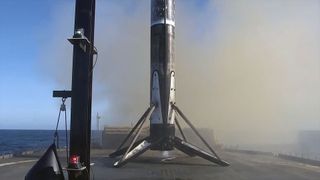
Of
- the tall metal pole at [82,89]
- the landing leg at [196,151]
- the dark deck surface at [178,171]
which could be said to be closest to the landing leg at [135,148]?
the dark deck surface at [178,171]

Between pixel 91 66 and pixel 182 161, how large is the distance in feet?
64.9

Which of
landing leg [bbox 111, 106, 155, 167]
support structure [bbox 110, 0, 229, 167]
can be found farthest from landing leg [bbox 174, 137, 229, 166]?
landing leg [bbox 111, 106, 155, 167]

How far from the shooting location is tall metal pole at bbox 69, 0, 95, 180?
12727mm

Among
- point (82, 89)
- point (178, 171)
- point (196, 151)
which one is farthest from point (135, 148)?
point (82, 89)

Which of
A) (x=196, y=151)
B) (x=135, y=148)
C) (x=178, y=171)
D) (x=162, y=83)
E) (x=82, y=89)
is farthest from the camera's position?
(x=162, y=83)

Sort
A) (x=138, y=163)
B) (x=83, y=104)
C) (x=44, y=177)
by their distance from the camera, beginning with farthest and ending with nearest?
(x=138, y=163), (x=83, y=104), (x=44, y=177)

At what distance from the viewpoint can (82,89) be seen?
12.9 m

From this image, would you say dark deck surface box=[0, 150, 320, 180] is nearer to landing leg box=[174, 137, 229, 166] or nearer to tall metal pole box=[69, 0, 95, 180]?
landing leg box=[174, 137, 229, 166]

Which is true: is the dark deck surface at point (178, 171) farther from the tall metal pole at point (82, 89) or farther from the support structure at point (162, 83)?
the tall metal pole at point (82, 89)

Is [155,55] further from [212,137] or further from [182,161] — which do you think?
[212,137]

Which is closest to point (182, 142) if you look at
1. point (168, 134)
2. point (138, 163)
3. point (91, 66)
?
point (168, 134)

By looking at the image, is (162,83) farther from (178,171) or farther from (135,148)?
(178,171)

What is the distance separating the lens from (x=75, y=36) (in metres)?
12.5

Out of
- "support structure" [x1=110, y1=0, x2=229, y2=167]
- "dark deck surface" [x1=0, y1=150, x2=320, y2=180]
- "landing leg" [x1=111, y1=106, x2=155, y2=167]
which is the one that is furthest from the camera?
"support structure" [x1=110, y1=0, x2=229, y2=167]
